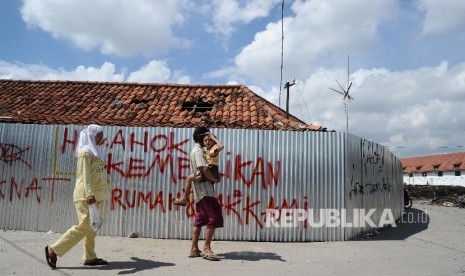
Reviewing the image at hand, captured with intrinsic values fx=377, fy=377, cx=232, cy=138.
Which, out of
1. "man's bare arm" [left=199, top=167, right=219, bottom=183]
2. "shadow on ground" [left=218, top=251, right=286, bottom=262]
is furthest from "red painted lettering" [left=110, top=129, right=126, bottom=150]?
"shadow on ground" [left=218, top=251, right=286, bottom=262]

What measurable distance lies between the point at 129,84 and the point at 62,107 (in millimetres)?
2658

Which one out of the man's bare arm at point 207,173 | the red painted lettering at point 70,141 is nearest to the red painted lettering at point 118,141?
the red painted lettering at point 70,141

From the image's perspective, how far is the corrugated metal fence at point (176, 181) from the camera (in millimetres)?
7383

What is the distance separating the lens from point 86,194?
15.2 feet

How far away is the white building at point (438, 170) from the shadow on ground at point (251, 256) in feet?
166

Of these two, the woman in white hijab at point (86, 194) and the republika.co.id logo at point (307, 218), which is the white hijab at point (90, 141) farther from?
the republika.co.id logo at point (307, 218)

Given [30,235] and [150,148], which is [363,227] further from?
[30,235]

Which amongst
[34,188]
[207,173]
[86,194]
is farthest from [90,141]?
[34,188]

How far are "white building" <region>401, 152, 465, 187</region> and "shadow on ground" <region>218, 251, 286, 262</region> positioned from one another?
50629 millimetres

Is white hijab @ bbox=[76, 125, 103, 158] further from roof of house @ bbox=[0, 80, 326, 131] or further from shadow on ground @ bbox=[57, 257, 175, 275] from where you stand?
roof of house @ bbox=[0, 80, 326, 131]

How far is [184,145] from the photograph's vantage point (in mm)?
7531

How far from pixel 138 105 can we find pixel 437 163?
56.4 meters

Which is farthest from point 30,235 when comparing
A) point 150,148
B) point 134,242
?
point 150,148

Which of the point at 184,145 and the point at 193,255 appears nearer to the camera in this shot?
the point at 193,255
